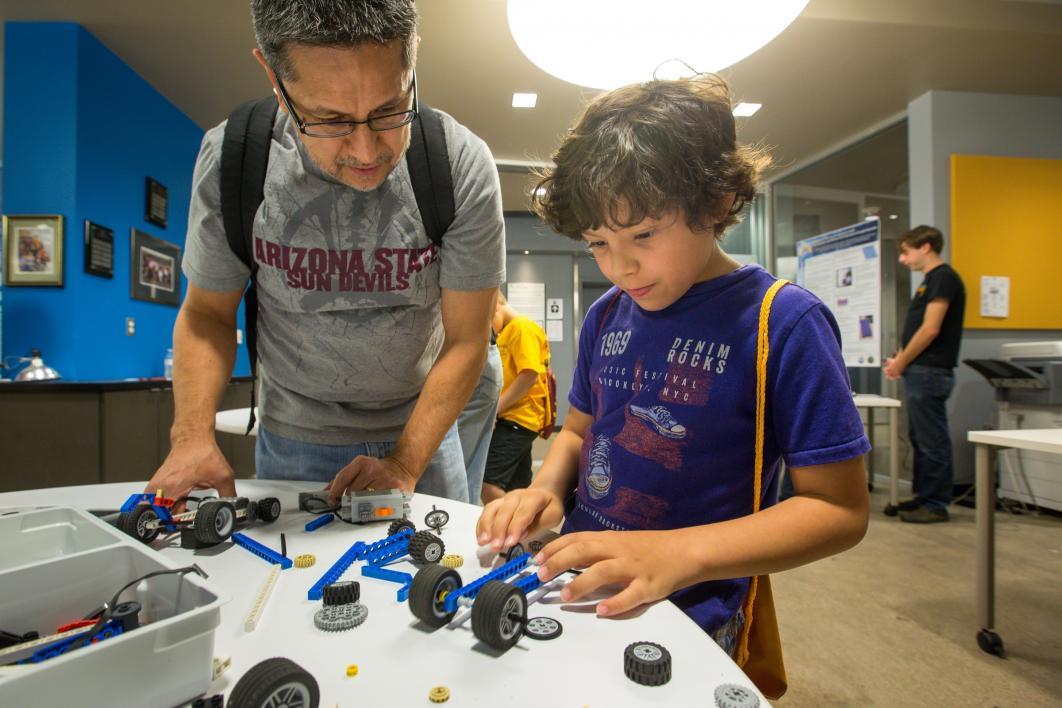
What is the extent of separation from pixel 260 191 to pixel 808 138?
209 inches

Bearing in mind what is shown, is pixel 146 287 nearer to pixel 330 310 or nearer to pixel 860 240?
pixel 330 310

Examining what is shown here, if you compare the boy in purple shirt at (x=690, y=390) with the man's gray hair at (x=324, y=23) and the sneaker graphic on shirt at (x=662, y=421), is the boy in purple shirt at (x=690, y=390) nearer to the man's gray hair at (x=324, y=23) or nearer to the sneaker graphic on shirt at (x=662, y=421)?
the sneaker graphic on shirt at (x=662, y=421)

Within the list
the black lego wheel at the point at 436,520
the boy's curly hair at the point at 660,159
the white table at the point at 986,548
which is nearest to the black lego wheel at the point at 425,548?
the black lego wheel at the point at 436,520

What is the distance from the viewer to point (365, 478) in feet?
3.19

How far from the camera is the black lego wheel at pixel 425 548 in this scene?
0.72 meters

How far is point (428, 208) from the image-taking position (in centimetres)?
113

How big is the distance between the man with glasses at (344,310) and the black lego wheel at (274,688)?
571 millimetres

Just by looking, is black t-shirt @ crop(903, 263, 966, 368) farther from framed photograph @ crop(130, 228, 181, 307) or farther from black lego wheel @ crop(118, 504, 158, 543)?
framed photograph @ crop(130, 228, 181, 307)

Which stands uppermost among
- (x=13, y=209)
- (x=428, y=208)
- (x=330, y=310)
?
(x=13, y=209)

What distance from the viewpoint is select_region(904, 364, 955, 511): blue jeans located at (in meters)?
3.49

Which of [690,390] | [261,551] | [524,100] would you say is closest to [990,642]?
[690,390]

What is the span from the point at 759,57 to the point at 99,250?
4357 millimetres

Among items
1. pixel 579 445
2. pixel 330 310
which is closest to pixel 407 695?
pixel 579 445

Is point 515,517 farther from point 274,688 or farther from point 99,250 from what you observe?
point 99,250
